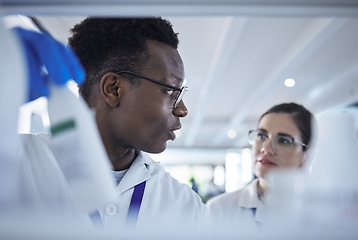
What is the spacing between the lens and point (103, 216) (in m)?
0.88

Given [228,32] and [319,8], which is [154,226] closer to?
[319,8]

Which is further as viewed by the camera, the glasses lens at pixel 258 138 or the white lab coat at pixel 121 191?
the glasses lens at pixel 258 138

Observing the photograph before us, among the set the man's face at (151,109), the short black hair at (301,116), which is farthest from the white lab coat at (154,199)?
the short black hair at (301,116)

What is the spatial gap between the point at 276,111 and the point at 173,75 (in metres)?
0.73

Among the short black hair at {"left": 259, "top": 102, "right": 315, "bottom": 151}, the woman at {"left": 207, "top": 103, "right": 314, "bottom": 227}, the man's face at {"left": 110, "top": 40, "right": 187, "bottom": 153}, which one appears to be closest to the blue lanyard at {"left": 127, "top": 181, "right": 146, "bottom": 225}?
the man's face at {"left": 110, "top": 40, "right": 187, "bottom": 153}

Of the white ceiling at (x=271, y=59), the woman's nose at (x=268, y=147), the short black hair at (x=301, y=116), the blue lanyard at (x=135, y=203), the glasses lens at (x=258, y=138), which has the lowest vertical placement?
the blue lanyard at (x=135, y=203)

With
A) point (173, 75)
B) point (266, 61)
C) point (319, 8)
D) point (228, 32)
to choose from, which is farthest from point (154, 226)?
point (266, 61)

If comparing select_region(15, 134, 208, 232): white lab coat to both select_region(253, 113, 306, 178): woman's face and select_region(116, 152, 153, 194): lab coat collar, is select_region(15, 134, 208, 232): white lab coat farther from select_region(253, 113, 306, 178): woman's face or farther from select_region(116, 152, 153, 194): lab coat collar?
select_region(253, 113, 306, 178): woman's face

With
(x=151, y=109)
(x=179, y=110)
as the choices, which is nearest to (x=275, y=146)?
(x=179, y=110)

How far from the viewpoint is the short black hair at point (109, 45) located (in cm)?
97

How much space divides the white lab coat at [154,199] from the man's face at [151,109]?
114mm

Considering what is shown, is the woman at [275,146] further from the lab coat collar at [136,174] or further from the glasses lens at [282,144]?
the lab coat collar at [136,174]

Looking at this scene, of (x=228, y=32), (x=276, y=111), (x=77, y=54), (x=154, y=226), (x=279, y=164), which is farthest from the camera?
(x=228, y=32)

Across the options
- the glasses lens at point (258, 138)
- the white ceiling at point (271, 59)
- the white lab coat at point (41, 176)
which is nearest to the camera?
the white lab coat at point (41, 176)
